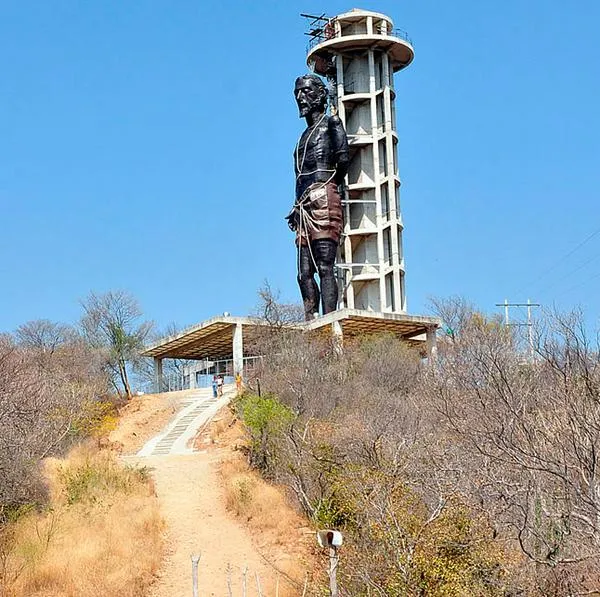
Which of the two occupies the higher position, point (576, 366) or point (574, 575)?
point (576, 366)

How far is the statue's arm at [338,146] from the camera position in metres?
42.8

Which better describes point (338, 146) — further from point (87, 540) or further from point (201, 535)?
point (87, 540)

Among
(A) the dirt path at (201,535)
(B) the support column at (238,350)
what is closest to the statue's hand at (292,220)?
(B) the support column at (238,350)

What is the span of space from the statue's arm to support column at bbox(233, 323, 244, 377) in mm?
9665

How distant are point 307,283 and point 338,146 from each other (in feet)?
21.8

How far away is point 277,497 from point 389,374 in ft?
34.7

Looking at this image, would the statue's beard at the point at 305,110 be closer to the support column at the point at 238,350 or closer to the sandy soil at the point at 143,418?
the support column at the point at 238,350

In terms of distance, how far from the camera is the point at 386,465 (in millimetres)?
14047

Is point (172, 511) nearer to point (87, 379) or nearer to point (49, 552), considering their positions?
point (49, 552)

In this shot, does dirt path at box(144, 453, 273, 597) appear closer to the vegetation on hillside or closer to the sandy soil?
the vegetation on hillside

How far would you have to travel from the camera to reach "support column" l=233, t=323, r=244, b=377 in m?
37.7

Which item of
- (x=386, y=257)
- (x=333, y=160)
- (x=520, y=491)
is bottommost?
(x=520, y=491)

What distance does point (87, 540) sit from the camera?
607 inches

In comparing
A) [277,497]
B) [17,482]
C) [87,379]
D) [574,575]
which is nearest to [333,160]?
[87,379]
